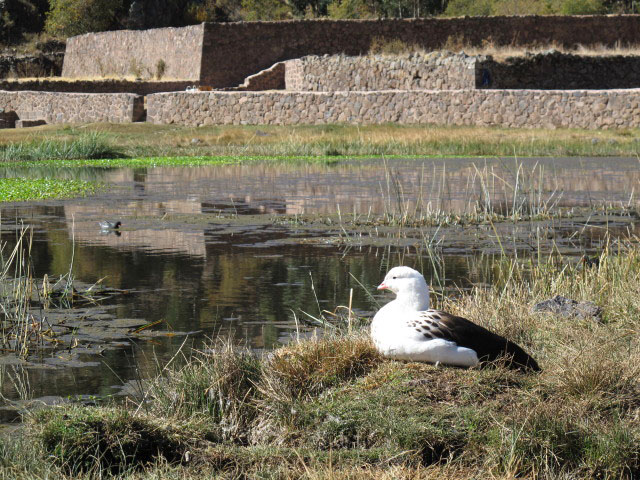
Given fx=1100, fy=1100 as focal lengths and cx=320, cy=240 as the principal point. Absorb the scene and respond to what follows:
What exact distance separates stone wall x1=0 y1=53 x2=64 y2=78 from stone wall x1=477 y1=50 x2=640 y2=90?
27.9 metres

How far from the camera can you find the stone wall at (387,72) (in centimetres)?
3703

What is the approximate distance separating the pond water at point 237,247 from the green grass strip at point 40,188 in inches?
19.9

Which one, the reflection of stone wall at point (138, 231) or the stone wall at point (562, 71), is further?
the stone wall at point (562, 71)

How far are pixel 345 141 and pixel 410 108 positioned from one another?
4.87 m

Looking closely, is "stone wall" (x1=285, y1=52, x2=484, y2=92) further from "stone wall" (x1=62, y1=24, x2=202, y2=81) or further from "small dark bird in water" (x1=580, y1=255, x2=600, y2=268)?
"small dark bird in water" (x1=580, y1=255, x2=600, y2=268)

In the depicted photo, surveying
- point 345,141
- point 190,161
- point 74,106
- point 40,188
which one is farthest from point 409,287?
point 74,106

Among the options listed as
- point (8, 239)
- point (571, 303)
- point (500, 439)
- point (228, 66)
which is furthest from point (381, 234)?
point (228, 66)

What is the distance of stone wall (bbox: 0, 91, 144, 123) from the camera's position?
1529 inches

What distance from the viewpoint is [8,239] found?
15.0 meters

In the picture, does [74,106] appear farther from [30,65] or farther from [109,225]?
[109,225]

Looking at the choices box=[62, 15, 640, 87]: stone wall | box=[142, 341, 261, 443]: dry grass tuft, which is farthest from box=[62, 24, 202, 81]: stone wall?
box=[142, 341, 261, 443]: dry grass tuft

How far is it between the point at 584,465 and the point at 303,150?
2374cm

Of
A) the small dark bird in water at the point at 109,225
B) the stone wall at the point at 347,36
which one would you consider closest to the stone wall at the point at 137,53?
the stone wall at the point at 347,36

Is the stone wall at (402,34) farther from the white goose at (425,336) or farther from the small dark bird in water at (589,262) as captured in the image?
the white goose at (425,336)
